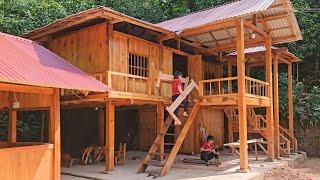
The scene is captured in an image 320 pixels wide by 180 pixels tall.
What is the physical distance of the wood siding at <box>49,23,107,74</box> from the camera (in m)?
12.3

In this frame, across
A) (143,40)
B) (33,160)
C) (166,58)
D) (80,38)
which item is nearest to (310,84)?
(166,58)

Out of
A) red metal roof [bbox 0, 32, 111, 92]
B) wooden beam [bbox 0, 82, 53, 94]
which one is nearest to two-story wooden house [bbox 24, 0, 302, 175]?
red metal roof [bbox 0, 32, 111, 92]

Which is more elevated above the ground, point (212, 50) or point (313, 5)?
point (313, 5)

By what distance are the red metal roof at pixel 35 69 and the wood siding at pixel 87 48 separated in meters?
1.49

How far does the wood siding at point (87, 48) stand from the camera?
12.3 m

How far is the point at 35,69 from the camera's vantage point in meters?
8.85

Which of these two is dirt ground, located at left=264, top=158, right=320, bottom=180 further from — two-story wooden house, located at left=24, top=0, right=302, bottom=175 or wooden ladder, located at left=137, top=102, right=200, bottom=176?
wooden ladder, located at left=137, top=102, right=200, bottom=176

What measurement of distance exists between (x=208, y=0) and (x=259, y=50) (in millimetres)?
9441

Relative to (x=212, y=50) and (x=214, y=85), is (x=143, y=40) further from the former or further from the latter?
(x=214, y=85)

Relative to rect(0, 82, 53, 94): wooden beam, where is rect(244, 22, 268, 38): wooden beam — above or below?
above

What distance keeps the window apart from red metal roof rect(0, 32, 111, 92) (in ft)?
8.98

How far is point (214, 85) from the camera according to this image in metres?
18.5

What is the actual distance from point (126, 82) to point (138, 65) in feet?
4.56

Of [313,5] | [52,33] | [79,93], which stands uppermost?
[313,5]
